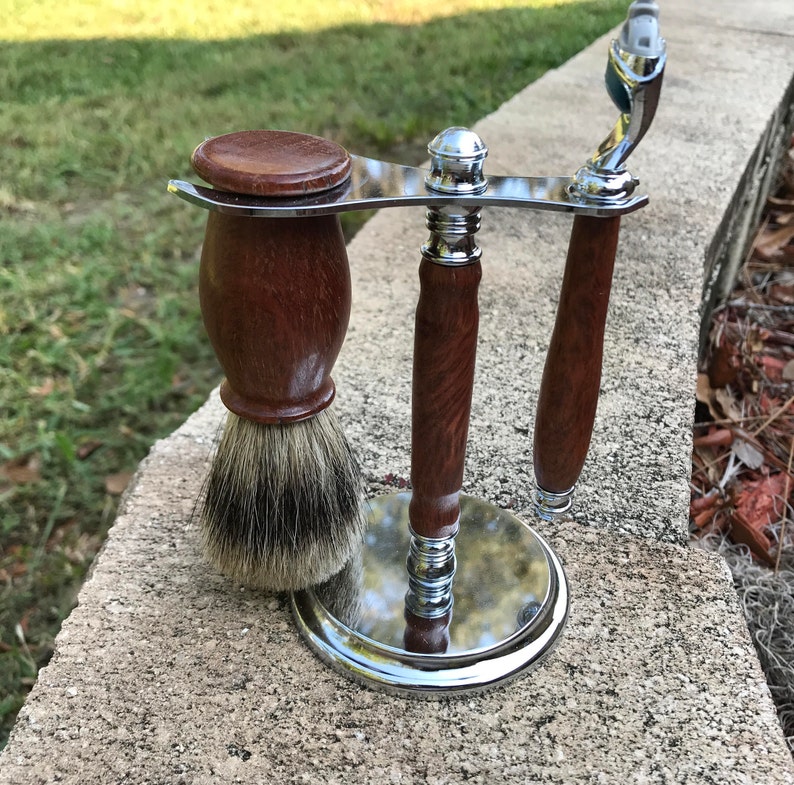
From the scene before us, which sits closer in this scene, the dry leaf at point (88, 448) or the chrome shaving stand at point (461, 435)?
the chrome shaving stand at point (461, 435)

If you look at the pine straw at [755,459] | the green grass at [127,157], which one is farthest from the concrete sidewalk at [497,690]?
the green grass at [127,157]

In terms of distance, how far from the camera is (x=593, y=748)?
779mm

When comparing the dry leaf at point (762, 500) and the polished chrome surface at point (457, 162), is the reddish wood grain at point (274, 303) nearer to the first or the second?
the polished chrome surface at point (457, 162)

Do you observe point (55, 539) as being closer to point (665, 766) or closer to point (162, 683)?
point (162, 683)

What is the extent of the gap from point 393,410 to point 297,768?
56cm

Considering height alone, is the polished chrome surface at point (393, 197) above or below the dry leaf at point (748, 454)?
above

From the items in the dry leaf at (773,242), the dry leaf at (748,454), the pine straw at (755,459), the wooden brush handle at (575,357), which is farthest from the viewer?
the dry leaf at (773,242)

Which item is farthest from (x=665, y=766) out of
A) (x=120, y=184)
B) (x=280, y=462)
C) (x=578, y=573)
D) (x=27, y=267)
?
(x=120, y=184)

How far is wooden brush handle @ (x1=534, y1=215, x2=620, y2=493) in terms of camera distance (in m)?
0.72

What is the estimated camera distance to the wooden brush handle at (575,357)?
722 millimetres

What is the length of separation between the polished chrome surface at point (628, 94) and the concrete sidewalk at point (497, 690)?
1.55 feet

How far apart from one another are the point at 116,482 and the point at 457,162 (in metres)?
1.26

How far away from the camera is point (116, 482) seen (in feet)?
5.57

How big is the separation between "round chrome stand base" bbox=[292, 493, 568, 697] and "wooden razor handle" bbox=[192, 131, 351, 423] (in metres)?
0.25
